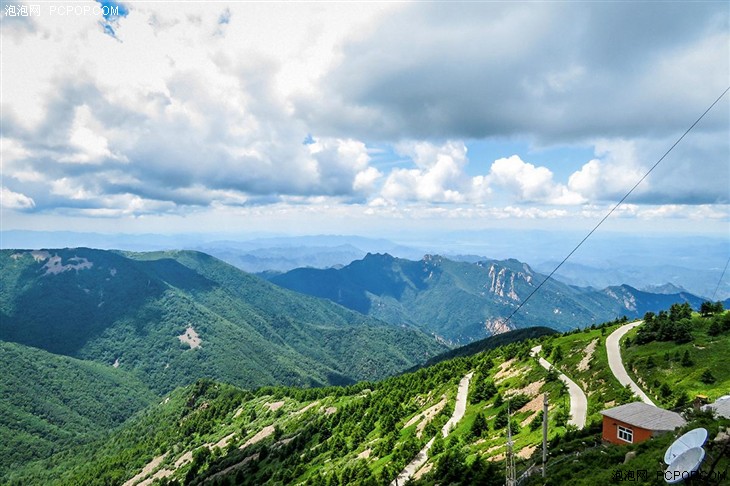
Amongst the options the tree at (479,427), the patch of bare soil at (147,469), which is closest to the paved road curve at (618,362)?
the tree at (479,427)

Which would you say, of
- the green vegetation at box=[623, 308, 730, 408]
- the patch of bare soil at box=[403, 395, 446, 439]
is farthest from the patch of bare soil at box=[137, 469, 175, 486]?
the green vegetation at box=[623, 308, 730, 408]

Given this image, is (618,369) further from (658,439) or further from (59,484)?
(59,484)

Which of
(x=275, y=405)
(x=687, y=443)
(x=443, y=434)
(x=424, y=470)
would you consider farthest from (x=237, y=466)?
(x=687, y=443)

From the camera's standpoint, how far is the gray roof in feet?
114

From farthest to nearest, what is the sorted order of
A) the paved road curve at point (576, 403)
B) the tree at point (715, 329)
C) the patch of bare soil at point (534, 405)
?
the tree at point (715, 329) < the patch of bare soil at point (534, 405) < the paved road curve at point (576, 403)

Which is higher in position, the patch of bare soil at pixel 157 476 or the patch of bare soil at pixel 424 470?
the patch of bare soil at pixel 424 470

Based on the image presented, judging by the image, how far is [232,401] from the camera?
181m

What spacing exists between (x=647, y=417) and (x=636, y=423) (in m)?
1.71

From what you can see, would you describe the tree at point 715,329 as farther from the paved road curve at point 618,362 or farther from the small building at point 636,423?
the small building at point 636,423

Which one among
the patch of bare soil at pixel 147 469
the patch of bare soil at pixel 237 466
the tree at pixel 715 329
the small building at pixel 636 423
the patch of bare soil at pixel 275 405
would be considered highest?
the tree at pixel 715 329

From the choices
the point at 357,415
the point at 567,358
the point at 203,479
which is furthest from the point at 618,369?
the point at 203,479

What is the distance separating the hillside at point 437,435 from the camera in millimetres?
38688

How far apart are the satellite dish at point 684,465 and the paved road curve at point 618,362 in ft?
81.3

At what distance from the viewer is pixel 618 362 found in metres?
62.4
